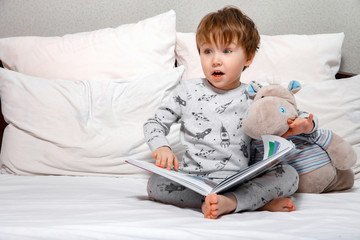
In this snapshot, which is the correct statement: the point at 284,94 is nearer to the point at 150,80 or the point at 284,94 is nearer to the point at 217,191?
the point at 217,191

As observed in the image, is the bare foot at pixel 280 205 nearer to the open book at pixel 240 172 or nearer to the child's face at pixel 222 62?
the open book at pixel 240 172

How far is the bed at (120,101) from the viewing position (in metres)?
0.93

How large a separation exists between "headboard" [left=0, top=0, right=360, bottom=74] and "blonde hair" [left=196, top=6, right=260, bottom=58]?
0.69 meters

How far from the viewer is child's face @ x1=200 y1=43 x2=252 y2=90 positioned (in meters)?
1.23

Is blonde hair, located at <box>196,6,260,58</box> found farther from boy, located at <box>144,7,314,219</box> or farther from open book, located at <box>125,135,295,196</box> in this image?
open book, located at <box>125,135,295,196</box>

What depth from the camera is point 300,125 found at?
1169 mm

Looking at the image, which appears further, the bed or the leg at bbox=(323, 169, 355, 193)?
the leg at bbox=(323, 169, 355, 193)

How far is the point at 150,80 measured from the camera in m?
1.59

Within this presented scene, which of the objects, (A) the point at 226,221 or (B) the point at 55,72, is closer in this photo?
(A) the point at 226,221

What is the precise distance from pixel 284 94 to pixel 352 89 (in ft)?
1.61

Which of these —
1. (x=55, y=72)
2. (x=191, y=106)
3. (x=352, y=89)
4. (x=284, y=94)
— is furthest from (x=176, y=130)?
(x=352, y=89)

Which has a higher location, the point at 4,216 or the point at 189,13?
the point at 189,13

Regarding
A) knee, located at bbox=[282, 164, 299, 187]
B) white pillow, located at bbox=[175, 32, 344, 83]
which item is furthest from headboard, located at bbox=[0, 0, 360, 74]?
knee, located at bbox=[282, 164, 299, 187]

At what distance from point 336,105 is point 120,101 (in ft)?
2.55
